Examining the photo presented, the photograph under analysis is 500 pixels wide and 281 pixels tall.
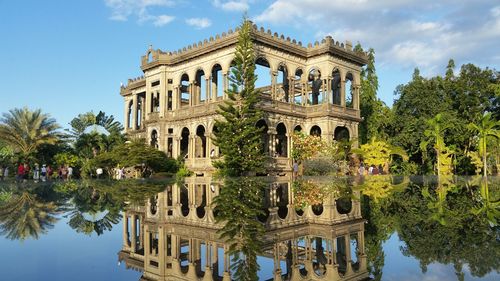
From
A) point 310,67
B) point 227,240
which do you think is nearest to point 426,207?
point 227,240

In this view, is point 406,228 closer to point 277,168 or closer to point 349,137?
point 277,168

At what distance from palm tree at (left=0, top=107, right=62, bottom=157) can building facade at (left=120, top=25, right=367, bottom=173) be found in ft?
29.5

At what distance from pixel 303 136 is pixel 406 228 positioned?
2252 centimetres

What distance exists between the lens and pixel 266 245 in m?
5.19

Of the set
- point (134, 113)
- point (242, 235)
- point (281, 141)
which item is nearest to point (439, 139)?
point (281, 141)

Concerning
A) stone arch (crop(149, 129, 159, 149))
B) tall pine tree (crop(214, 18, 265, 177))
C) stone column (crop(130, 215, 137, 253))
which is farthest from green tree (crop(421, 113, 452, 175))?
stone column (crop(130, 215, 137, 253))

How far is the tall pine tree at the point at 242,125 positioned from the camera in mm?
23438

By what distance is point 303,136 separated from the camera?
28875 millimetres

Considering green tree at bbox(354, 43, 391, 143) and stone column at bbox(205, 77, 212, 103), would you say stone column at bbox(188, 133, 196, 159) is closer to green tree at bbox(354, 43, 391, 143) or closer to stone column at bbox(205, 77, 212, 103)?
stone column at bbox(205, 77, 212, 103)

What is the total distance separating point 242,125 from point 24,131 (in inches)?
831

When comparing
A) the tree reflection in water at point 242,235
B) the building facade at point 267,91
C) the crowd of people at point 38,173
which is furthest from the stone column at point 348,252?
the crowd of people at point 38,173

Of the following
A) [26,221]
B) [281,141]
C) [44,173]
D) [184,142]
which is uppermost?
[184,142]

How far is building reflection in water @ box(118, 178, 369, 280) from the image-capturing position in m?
4.31

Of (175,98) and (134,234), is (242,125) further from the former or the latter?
(134,234)
